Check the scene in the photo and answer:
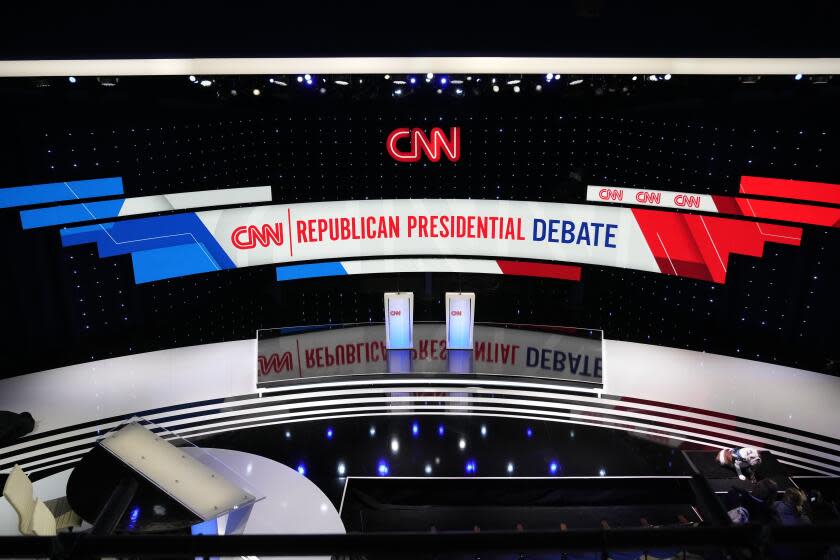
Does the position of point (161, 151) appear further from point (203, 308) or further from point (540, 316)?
point (540, 316)

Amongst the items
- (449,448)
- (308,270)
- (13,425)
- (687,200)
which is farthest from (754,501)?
(13,425)

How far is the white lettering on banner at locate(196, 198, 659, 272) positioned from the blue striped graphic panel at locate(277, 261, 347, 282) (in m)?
0.13

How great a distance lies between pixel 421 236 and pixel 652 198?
324 cm

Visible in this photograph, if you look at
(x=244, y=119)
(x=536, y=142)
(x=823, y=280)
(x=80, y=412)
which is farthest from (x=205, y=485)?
(x=823, y=280)

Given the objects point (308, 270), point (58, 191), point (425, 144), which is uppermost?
point (425, 144)

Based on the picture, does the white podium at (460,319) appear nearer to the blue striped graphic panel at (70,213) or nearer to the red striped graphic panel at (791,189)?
the red striped graphic panel at (791,189)

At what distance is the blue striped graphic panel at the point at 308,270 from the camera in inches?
392

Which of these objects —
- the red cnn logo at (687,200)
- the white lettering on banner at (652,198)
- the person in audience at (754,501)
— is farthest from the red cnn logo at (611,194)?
the person in audience at (754,501)

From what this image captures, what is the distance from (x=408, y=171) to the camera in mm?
9695

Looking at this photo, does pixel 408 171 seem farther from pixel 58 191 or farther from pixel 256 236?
pixel 58 191

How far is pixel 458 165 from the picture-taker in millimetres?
9641

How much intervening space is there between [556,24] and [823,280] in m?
6.38

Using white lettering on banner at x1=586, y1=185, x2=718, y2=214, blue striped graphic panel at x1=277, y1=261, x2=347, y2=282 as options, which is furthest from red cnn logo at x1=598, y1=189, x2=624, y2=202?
blue striped graphic panel at x1=277, y1=261, x2=347, y2=282

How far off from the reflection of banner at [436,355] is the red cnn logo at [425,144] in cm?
252
